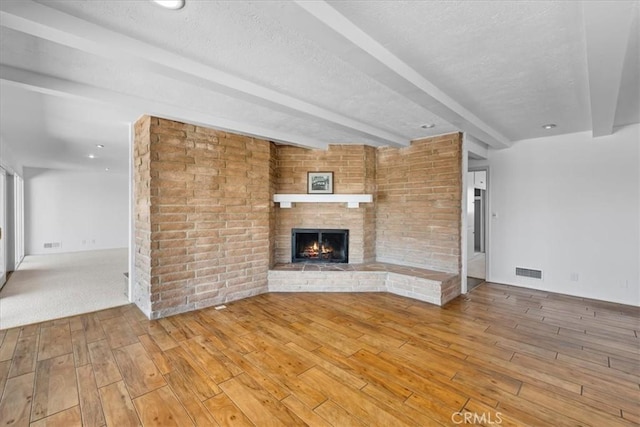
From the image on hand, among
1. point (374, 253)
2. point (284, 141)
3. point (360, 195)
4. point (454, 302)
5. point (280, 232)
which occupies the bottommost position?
point (454, 302)

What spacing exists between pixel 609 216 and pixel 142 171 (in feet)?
20.9

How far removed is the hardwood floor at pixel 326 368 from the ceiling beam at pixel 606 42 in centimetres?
234

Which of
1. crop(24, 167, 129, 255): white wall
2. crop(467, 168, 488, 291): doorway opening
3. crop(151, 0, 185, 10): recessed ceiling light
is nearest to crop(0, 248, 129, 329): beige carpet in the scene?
crop(24, 167, 129, 255): white wall

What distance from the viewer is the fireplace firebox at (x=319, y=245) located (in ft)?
15.5

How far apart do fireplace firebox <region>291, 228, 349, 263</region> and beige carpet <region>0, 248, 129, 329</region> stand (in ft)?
8.40

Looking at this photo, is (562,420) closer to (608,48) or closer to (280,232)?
(608,48)

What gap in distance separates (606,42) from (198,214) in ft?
13.0

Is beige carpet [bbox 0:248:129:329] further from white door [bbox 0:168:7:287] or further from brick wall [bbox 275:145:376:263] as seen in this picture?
brick wall [bbox 275:145:376:263]

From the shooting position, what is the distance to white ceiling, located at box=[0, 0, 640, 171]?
1522mm

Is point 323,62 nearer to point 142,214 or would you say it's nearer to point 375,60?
point 375,60

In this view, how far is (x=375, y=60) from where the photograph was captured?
1.86 m

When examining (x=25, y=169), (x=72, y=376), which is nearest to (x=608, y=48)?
(x=72, y=376)

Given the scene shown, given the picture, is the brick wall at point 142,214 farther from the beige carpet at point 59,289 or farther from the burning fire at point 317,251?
the burning fire at point 317,251

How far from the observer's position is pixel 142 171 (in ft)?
10.9
